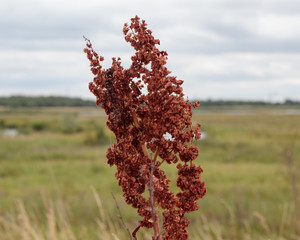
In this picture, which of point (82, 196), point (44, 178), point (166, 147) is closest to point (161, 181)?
point (166, 147)

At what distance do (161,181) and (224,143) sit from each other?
3583 cm

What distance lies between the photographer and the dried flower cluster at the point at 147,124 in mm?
1556

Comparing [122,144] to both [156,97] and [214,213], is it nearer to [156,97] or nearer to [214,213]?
[156,97]

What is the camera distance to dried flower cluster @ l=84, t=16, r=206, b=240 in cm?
156

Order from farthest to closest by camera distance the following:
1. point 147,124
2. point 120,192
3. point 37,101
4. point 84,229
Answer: point 37,101, point 120,192, point 84,229, point 147,124

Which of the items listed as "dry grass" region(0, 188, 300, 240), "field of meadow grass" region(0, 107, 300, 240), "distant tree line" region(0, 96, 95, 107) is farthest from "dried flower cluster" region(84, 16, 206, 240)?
"distant tree line" region(0, 96, 95, 107)

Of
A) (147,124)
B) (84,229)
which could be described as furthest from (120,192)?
(147,124)

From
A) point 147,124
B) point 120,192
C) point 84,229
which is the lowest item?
point 120,192

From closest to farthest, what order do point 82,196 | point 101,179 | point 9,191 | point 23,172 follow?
point 82,196, point 9,191, point 101,179, point 23,172

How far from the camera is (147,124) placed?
1562 millimetres

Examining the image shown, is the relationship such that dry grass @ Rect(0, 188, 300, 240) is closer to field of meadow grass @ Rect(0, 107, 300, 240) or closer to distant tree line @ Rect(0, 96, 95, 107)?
field of meadow grass @ Rect(0, 107, 300, 240)

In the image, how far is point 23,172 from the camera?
25.6 meters

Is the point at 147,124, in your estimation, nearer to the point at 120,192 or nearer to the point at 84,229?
the point at 84,229

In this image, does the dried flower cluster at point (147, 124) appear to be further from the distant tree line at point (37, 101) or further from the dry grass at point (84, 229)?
the distant tree line at point (37, 101)
